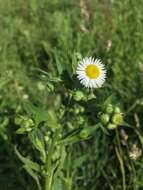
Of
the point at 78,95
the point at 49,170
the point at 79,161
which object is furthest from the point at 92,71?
the point at 79,161

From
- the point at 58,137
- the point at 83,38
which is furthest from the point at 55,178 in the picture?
the point at 83,38

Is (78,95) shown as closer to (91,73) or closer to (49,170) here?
(91,73)

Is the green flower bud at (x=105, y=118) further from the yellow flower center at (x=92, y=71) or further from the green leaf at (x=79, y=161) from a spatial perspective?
the green leaf at (x=79, y=161)

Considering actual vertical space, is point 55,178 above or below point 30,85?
below

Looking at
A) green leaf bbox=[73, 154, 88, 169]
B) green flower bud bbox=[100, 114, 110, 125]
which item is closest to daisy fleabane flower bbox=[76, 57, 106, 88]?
green flower bud bbox=[100, 114, 110, 125]

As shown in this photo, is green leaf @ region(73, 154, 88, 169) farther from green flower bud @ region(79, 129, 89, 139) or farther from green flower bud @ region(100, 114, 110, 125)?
green flower bud @ region(100, 114, 110, 125)

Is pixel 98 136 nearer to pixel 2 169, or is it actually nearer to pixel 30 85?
pixel 2 169
